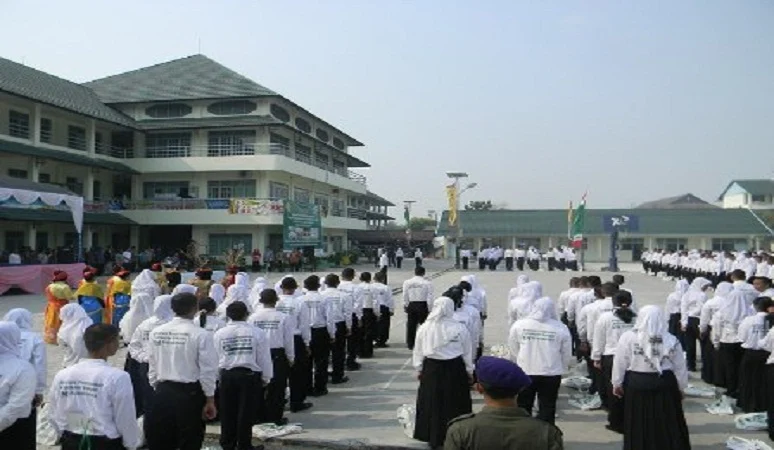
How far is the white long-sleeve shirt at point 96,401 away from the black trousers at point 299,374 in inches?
156

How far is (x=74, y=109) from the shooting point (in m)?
32.8

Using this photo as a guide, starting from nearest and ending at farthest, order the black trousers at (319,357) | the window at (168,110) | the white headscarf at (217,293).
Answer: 1. the black trousers at (319,357)
2. the white headscarf at (217,293)
3. the window at (168,110)

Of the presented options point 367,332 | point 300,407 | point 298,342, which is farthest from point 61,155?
Result: point 300,407

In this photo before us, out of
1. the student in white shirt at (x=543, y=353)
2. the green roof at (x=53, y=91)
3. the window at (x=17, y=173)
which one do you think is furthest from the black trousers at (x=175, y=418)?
the window at (x=17, y=173)

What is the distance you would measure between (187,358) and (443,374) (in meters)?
2.64

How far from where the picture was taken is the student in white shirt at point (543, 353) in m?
Result: 6.63

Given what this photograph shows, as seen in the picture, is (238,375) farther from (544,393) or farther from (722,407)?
(722,407)

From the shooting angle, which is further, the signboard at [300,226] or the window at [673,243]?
the window at [673,243]

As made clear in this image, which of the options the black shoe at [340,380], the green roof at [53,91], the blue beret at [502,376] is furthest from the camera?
the green roof at [53,91]

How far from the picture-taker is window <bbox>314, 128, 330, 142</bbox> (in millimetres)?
48056

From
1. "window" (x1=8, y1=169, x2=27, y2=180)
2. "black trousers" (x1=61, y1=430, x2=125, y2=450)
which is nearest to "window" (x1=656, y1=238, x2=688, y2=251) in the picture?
"window" (x1=8, y1=169, x2=27, y2=180)

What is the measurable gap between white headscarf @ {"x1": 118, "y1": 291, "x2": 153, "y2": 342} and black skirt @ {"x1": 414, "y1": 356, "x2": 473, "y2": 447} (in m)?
3.75

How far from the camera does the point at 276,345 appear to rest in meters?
7.34

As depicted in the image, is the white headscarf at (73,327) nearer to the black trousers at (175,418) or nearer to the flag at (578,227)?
the black trousers at (175,418)
